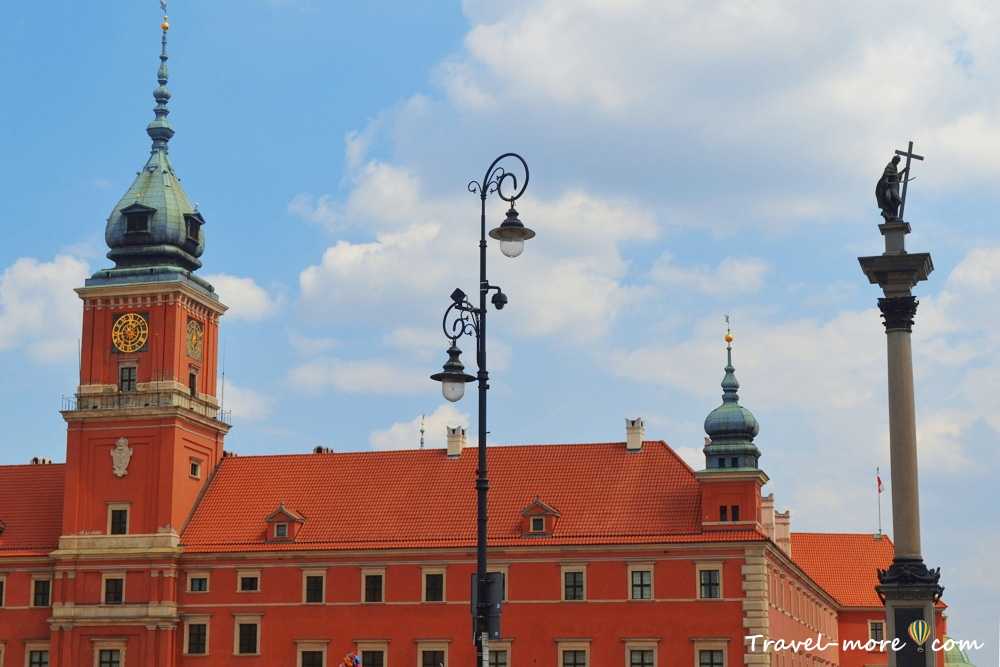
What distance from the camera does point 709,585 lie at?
2297 inches

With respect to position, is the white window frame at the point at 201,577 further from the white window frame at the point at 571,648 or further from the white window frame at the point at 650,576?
the white window frame at the point at 650,576

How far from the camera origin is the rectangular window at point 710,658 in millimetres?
57625

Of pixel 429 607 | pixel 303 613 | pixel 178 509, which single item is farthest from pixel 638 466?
pixel 178 509

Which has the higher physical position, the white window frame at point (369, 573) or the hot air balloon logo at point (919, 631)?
the white window frame at point (369, 573)

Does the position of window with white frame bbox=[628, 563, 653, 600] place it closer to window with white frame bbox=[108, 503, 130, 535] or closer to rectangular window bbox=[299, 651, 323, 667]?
rectangular window bbox=[299, 651, 323, 667]

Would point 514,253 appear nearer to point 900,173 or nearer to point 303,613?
point 900,173

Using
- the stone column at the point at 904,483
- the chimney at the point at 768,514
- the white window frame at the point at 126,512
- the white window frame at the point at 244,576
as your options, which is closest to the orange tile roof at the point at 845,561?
the chimney at the point at 768,514

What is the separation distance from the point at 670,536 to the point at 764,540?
3.52 m

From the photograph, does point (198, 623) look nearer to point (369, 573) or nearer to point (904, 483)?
point (369, 573)

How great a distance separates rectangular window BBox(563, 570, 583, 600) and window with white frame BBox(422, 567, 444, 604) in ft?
15.9

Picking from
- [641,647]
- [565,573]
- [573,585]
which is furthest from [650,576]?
[565,573]

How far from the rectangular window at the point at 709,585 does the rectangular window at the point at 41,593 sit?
86.8ft

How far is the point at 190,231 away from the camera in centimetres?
6850

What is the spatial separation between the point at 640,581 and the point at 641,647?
240cm
